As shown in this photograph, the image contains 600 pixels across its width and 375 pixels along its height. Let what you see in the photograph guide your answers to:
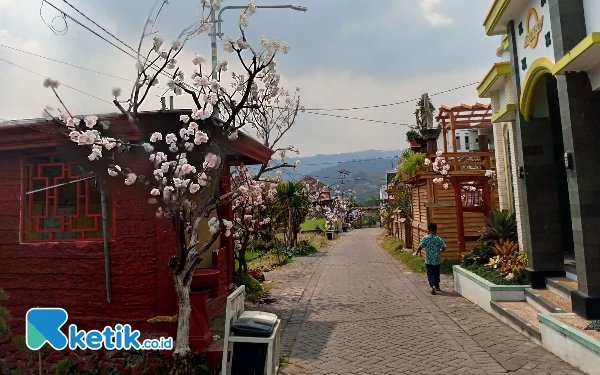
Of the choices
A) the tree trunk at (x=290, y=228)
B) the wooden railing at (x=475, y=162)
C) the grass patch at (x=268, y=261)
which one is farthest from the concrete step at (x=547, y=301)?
the tree trunk at (x=290, y=228)

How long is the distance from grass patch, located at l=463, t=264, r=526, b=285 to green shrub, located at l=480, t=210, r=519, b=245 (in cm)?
106

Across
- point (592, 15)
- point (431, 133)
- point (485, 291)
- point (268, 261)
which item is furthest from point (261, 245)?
point (592, 15)

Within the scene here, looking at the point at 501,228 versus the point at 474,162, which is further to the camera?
the point at 474,162

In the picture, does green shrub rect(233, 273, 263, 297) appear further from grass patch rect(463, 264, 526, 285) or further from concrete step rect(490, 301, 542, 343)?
concrete step rect(490, 301, 542, 343)

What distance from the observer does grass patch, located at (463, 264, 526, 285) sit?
8.68 m

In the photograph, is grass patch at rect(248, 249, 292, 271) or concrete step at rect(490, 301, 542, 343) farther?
grass patch at rect(248, 249, 292, 271)

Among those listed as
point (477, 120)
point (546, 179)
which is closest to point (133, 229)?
point (546, 179)

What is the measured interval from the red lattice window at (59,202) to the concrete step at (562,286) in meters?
7.67

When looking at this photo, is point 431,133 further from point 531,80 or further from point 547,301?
point 547,301

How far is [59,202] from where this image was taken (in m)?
6.95

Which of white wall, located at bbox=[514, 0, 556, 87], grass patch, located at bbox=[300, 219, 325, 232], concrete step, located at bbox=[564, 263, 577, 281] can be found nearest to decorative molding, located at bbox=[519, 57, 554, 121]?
white wall, located at bbox=[514, 0, 556, 87]

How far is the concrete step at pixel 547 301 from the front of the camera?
270 inches

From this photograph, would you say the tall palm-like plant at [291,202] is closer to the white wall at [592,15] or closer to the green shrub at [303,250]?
the green shrub at [303,250]

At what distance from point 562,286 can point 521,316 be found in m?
1.02
